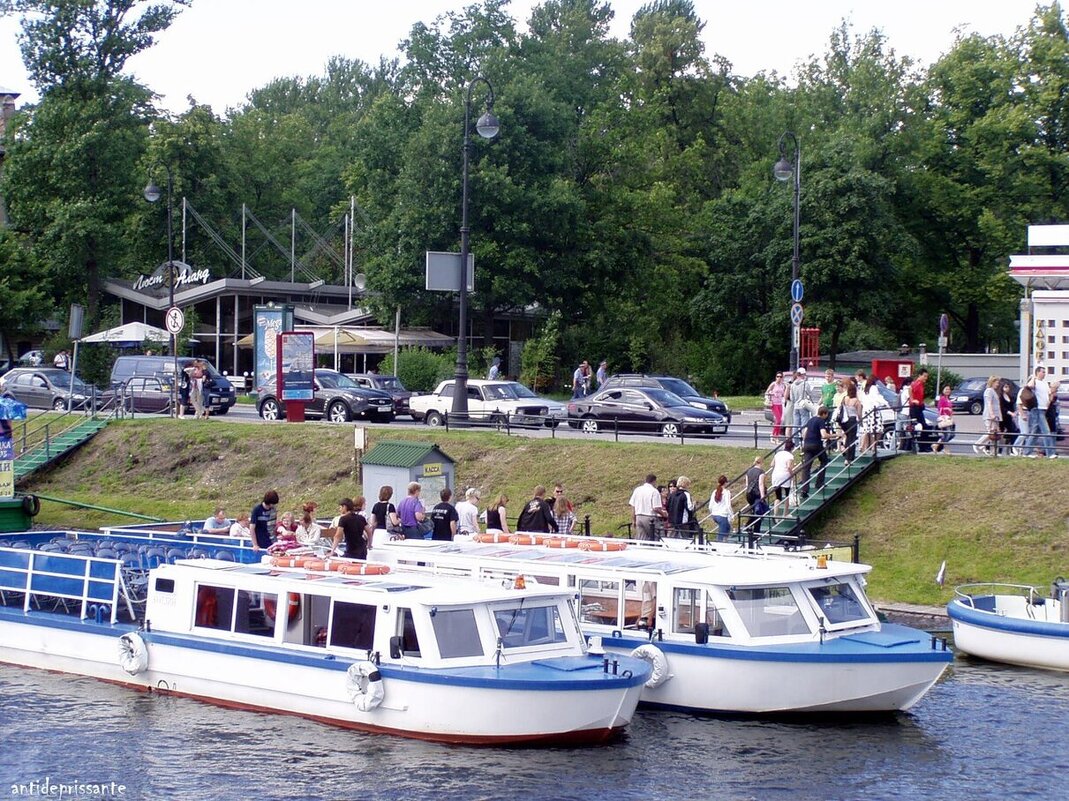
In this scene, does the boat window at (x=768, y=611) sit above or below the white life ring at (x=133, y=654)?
above

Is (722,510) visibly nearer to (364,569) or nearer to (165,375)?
(364,569)

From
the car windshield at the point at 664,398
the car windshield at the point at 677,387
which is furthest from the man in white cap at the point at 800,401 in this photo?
the car windshield at the point at 677,387

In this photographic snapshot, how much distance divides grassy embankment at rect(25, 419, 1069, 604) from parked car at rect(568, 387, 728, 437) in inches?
128

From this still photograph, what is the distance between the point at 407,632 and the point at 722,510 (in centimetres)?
931

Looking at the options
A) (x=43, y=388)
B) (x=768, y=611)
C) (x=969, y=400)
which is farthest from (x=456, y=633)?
(x=43, y=388)

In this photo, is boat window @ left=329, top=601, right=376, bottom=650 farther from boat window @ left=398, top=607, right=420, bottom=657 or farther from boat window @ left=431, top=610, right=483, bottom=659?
boat window @ left=431, top=610, right=483, bottom=659

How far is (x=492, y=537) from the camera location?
21672 millimetres

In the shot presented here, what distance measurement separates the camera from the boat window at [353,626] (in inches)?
667

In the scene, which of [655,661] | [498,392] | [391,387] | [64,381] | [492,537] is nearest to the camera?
[655,661]

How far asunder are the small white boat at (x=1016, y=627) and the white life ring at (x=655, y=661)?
5478 millimetres

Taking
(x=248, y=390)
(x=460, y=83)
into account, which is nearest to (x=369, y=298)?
(x=248, y=390)

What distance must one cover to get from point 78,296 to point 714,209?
31970 millimetres

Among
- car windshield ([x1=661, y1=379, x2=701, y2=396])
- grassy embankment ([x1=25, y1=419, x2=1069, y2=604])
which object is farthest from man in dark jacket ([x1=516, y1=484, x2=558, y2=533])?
car windshield ([x1=661, y1=379, x2=701, y2=396])

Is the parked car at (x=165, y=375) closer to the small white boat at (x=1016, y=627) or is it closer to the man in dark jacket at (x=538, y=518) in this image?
the man in dark jacket at (x=538, y=518)
